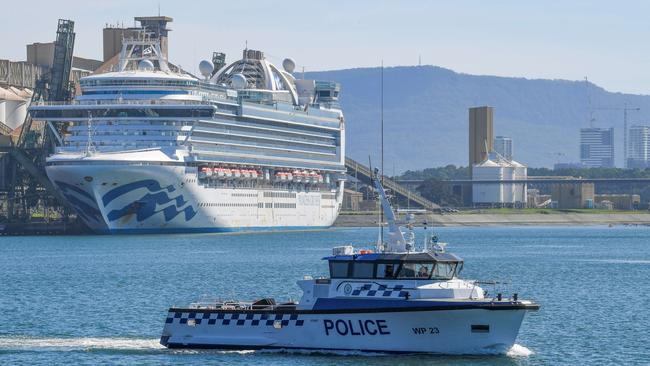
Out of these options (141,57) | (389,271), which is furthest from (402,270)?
(141,57)

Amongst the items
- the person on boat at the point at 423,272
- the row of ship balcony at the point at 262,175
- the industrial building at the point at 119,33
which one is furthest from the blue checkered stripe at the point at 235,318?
the industrial building at the point at 119,33

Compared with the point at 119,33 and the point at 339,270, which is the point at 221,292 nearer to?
the point at 339,270

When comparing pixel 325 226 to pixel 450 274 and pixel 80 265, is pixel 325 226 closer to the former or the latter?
pixel 80 265

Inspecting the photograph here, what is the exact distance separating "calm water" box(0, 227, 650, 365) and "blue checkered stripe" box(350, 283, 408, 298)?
1877 mm

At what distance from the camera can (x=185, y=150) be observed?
144 metres

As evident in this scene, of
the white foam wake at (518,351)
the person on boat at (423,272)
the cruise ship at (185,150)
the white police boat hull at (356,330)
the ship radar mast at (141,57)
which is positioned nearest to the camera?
the white police boat hull at (356,330)

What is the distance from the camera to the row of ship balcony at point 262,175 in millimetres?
148087

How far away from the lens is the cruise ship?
137 meters

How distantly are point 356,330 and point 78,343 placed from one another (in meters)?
10.6

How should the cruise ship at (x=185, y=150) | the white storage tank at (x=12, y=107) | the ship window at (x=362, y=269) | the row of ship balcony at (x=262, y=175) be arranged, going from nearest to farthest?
1. the ship window at (x=362, y=269)
2. the cruise ship at (x=185, y=150)
3. the row of ship balcony at (x=262, y=175)
4. the white storage tank at (x=12, y=107)

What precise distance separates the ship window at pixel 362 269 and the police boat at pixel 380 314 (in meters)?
0.03

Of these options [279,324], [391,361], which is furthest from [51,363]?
[391,361]

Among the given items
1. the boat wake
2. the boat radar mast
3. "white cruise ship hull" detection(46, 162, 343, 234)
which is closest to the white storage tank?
"white cruise ship hull" detection(46, 162, 343, 234)

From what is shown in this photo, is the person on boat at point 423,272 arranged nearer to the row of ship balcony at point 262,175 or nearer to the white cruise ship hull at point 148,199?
the white cruise ship hull at point 148,199
